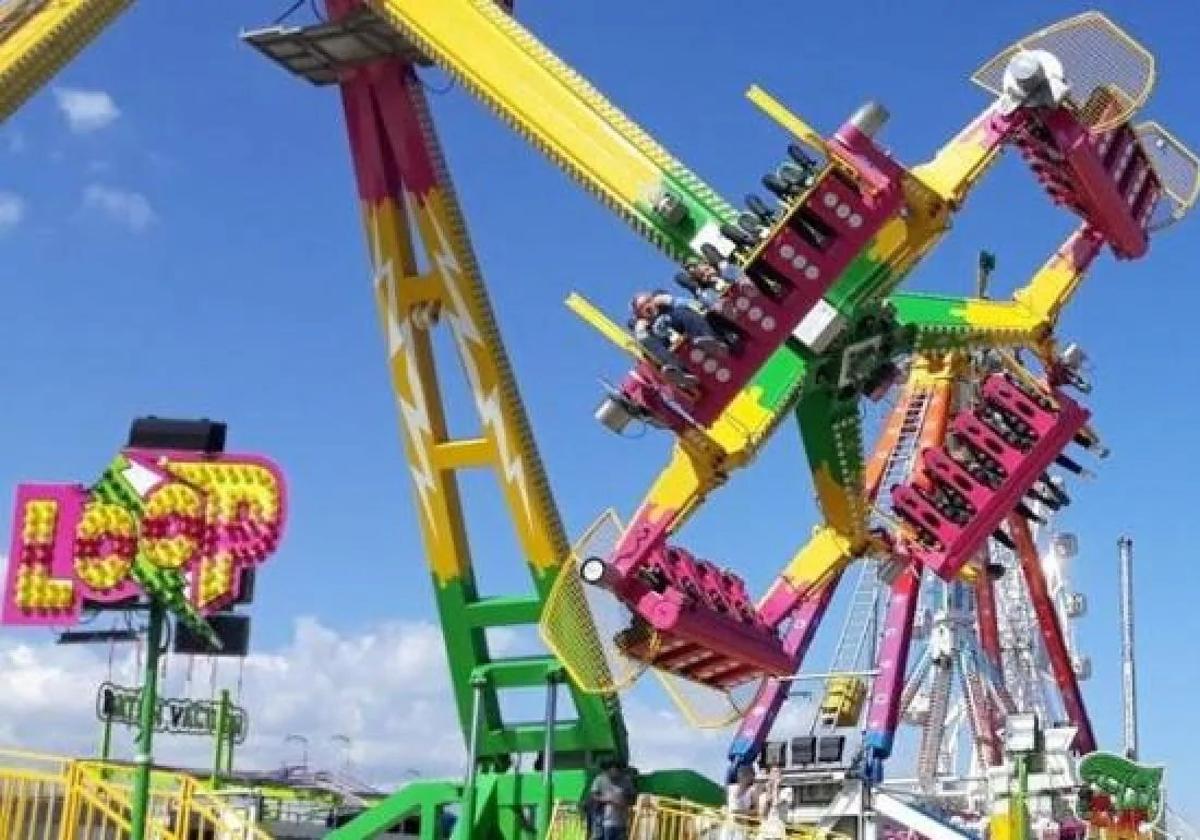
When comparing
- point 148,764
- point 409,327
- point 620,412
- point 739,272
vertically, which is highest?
point 409,327

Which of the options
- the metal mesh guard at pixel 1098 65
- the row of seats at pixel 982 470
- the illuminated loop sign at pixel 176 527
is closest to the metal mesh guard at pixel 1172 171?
the row of seats at pixel 982 470

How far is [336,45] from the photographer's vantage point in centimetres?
2280

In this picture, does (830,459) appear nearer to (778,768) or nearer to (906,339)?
(906,339)

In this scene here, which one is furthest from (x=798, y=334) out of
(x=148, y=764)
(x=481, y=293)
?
(x=148, y=764)

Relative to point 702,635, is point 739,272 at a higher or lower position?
higher

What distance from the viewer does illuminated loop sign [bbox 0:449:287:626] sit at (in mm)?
12703

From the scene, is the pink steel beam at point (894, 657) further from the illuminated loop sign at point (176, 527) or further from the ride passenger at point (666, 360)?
the illuminated loop sign at point (176, 527)

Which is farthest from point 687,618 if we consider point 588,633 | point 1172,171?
point 1172,171

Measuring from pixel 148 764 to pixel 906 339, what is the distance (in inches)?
498

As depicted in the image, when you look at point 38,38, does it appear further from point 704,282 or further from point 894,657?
point 894,657

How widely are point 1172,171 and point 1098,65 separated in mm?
5638

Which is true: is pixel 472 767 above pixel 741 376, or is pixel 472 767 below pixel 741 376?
below

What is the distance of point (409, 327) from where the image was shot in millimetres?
23484

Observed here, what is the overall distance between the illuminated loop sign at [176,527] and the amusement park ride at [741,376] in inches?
13.3
